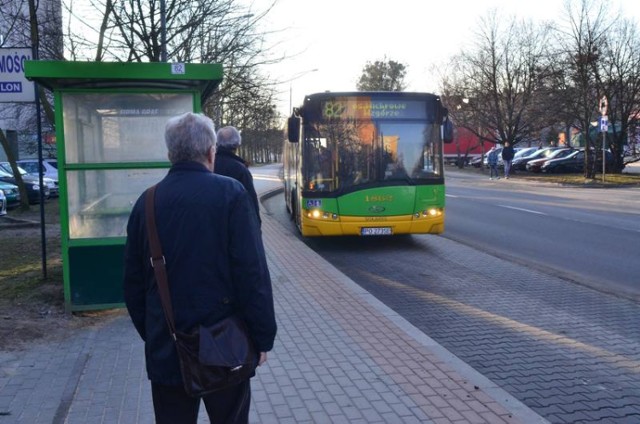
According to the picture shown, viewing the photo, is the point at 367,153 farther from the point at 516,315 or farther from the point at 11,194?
the point at 11,194

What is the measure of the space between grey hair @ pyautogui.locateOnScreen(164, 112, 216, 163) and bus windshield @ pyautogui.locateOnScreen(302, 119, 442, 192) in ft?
29.6

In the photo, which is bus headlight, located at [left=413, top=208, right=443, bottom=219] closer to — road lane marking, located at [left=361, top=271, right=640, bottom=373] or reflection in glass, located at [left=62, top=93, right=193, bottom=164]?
road lane marking, located at [left=361, top=271, right=640, bottom=373]

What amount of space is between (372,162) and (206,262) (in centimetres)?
942

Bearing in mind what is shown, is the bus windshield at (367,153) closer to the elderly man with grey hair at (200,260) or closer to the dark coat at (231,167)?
the dark coat at (231,167)

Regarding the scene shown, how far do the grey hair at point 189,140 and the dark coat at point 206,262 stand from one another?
11cm

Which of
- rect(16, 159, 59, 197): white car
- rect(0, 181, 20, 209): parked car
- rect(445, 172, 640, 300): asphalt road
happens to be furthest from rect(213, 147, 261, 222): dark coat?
rect(16, 159, 59, 197): white car

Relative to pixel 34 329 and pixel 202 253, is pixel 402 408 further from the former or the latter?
pixel 34 329

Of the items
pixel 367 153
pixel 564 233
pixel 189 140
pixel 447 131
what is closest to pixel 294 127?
pixel 367 153

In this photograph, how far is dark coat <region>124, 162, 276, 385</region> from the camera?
8.66ft

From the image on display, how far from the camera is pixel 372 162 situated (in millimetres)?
11891

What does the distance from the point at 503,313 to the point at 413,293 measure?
1.44m

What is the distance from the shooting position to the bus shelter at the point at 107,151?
6484mm

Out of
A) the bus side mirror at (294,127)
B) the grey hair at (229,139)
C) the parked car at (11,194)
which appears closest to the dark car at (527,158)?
the parked car at (11,194)

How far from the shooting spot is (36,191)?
72.0 ft
